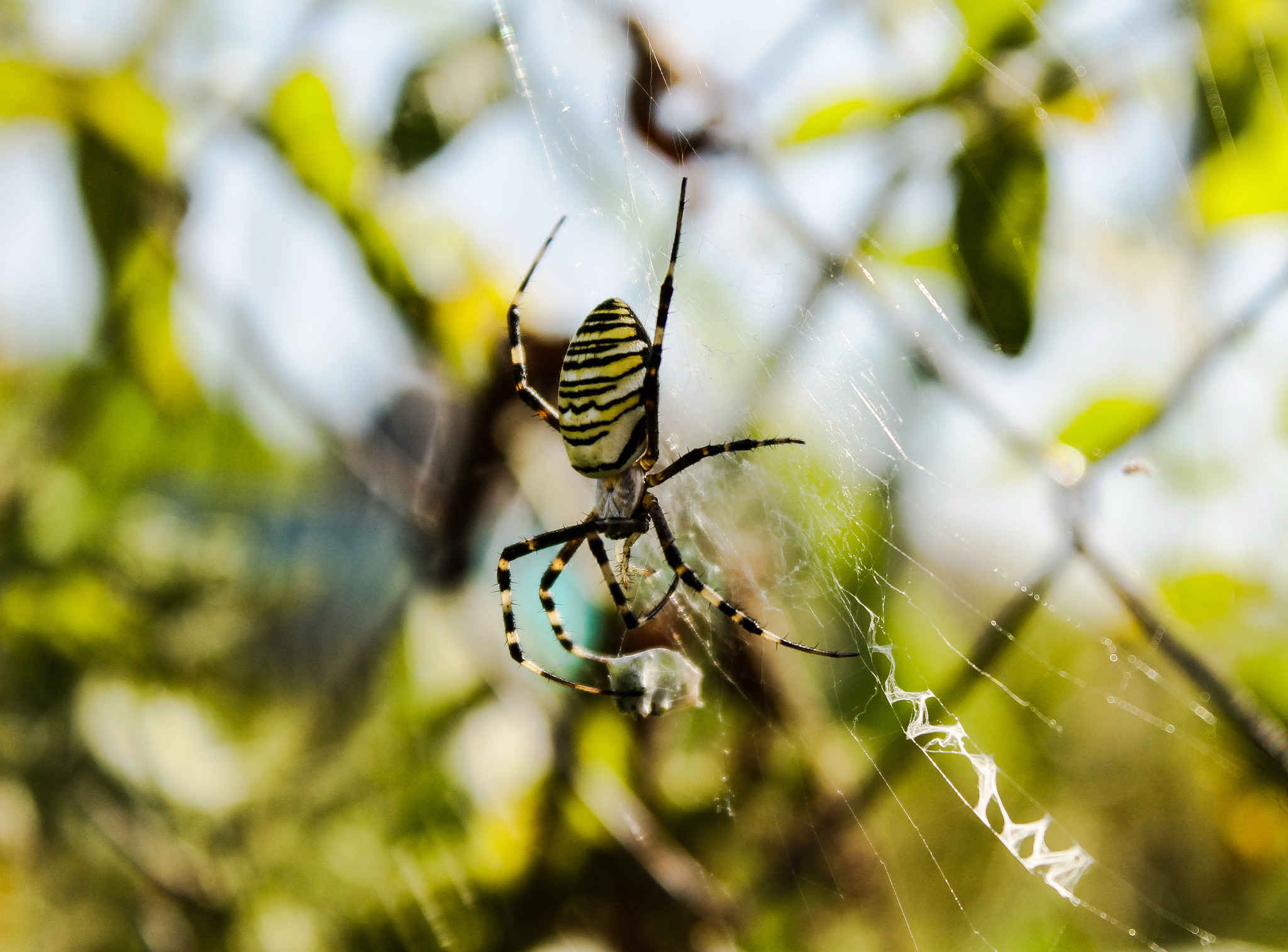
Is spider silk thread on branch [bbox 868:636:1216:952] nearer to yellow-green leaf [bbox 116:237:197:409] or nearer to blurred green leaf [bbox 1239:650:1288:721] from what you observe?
blurred green leaf [bbox 1239:650:1288:721]

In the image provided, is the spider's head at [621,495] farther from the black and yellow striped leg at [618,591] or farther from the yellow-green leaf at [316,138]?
the yellow-green leaf at [316,138]

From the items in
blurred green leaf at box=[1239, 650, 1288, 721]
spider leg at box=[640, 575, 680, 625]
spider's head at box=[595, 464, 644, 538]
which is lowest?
spider leg at box=[640, 575, 680, 625]

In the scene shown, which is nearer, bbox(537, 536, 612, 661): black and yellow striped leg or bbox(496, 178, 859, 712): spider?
bbox(496, 178, 859, 712): spider

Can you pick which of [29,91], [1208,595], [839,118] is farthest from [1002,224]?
[29,91]

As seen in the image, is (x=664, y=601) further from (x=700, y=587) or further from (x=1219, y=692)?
(x=1219, y=692)

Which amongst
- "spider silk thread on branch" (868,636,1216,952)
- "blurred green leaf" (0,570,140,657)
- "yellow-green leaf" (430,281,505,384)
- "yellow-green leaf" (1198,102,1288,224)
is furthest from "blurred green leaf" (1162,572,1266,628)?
"blurred green leaf" (0,570,140,657)

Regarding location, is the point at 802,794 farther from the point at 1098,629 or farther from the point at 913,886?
the point at 913,886
